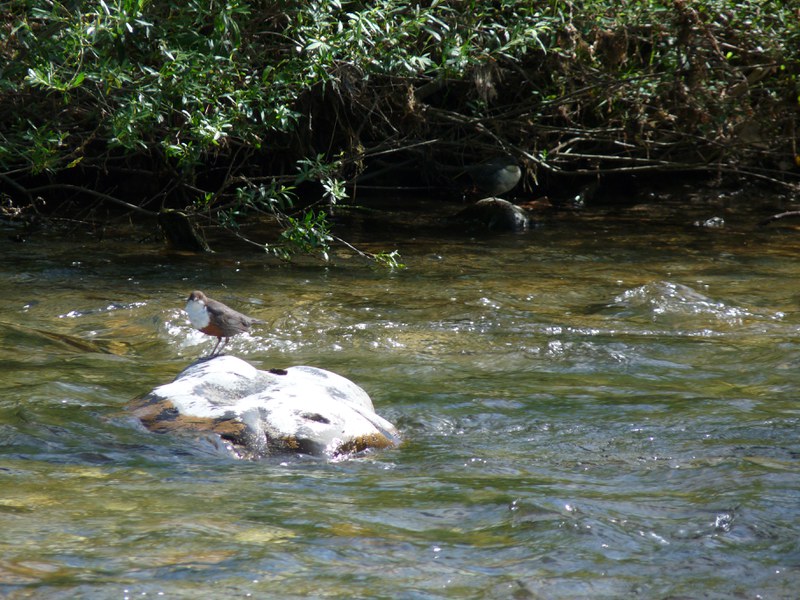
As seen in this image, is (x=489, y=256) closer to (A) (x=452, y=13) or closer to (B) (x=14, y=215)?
(A) (x=452, y=13)

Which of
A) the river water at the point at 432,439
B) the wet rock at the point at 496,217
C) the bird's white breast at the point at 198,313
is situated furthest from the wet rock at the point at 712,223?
the bird's white breast at the point at 198,313

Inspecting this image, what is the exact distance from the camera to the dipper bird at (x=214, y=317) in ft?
20.9

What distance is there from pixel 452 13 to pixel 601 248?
10.3 ft

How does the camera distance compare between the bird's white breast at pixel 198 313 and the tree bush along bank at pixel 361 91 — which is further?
the tree bush along bank at pixel 361 91

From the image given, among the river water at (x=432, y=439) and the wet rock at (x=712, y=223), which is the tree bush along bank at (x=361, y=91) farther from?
the river water at (x=432, y=439)

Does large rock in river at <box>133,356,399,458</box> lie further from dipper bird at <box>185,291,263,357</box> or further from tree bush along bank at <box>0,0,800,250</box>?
tree bush along bank at <box>0,0,800,250</box>

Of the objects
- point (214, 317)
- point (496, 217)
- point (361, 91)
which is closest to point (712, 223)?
point (496, 217)

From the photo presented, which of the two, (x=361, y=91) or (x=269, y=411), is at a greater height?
(x=361, y=91)

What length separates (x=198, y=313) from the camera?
21.0 feet

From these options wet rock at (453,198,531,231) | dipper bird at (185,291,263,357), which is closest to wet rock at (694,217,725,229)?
wet rock at (453,198,531,231)

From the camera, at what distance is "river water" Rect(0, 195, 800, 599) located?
3.25 metres

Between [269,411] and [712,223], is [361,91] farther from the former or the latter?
[269,411]

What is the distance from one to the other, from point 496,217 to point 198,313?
6935 millimetres

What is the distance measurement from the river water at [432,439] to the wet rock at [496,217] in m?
2.37
